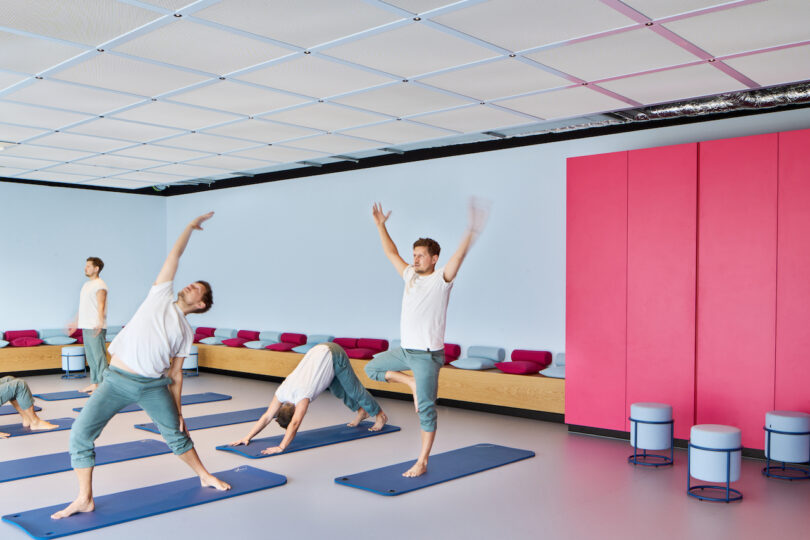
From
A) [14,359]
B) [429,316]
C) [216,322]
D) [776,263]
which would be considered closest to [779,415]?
[776,263]

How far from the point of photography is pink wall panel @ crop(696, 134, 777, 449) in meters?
5.21

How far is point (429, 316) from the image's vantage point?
4.69 m

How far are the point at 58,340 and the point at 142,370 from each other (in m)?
7.19

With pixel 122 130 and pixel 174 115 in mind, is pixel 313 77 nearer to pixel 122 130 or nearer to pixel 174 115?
pixel 174 115

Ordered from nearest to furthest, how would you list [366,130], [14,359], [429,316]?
[429,316]
[366,130]
[14,359]

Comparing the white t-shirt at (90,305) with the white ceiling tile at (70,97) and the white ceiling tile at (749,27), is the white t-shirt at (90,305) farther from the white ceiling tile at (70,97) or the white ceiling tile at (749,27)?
the white ceiling tile at (749,27)

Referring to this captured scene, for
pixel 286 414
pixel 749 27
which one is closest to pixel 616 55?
pixel 749 27

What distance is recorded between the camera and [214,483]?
14.4 ft

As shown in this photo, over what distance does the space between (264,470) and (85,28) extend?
3051mm

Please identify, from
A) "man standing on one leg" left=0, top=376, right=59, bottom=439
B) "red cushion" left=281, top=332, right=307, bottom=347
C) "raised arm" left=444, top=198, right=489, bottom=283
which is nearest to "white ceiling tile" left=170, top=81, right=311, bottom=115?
"raised arm" left=444, top=198, right=489, bottom=283

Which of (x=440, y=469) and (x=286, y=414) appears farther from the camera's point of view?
(x=286, y=414)

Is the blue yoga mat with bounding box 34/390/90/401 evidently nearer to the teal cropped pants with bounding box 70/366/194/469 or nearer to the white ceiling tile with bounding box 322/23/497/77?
the teal cropped pants with bounding box 70/366/194/469

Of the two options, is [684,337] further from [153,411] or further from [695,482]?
[153,411]

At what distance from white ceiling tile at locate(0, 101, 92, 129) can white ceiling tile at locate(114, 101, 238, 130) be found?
45 cm
